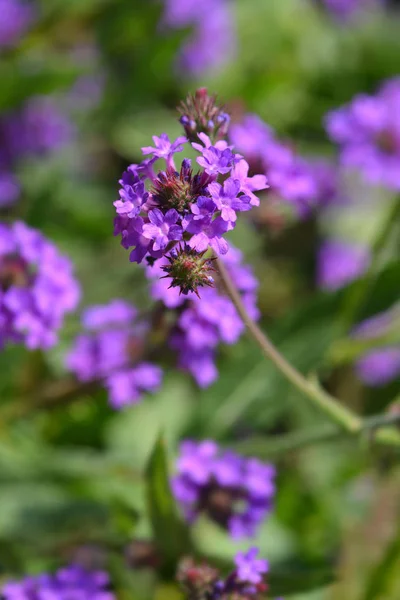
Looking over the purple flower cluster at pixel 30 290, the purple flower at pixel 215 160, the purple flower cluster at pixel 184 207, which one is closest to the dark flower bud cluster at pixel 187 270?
the purple flower cluster at pixel 184 207

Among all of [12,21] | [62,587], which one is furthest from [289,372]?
[12,21]

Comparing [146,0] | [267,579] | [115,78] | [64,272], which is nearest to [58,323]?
[64,272]

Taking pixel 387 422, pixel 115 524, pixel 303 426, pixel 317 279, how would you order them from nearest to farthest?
pixel 387 422
pixel 115 524
pixel 303 426
pixel 317 279

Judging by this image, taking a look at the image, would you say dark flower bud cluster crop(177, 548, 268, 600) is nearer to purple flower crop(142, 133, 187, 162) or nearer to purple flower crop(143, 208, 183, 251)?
purple flower crop(143, 208, 183, 251)

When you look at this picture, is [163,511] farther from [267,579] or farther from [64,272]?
[64,272]

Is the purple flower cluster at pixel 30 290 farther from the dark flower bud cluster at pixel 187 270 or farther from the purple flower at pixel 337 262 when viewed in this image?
the purple flower at pixel 337 262
